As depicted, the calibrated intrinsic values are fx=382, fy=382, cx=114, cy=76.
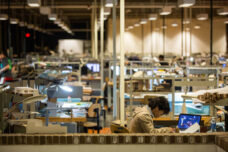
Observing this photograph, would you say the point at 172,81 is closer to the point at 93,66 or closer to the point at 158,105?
the point at 158,105

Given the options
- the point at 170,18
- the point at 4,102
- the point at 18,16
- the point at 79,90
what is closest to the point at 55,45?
the point at 18,16

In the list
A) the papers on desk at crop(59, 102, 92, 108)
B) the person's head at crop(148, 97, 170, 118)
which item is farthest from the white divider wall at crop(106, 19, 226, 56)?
the person's head at crop(148, 97, 170, 118)

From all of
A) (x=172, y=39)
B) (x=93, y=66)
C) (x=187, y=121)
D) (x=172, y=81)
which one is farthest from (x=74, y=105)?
(x=172, y=39)

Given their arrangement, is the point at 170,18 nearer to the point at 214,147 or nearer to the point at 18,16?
the point at 18,16

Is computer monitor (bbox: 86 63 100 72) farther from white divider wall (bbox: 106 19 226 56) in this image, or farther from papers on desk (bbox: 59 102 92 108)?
white divider wall (bbox: 106 19 226 56)

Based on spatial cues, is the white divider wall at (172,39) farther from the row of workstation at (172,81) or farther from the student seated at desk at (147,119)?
the student seated at desk at (147,119)

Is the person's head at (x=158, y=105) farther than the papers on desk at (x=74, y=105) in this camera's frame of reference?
No

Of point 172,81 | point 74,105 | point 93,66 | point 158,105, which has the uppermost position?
point 93,66

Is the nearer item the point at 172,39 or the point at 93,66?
the point at 93,66

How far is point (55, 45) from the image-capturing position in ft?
134

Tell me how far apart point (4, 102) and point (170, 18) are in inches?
1081

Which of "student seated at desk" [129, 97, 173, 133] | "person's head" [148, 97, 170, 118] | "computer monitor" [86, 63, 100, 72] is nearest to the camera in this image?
"student seated at desk" [129, 97, 173, 133]

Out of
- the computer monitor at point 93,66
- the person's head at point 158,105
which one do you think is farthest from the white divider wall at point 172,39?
the person's head at point 158,105

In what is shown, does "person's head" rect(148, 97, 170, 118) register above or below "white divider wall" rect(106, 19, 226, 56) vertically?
below
